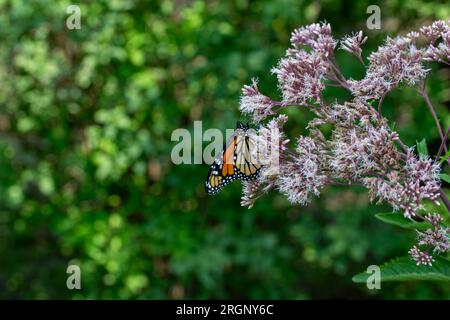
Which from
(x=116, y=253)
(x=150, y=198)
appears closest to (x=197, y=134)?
(x=150, y=198)

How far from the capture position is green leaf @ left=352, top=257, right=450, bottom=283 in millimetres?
1286

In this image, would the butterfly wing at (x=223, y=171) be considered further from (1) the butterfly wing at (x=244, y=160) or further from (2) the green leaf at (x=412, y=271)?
(2) the green leaf at (x=412, y=271)

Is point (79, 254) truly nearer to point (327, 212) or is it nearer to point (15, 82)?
point (15, 82)

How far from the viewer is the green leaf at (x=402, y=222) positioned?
132 cm

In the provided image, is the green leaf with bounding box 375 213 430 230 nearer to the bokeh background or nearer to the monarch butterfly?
the monarch butterfly

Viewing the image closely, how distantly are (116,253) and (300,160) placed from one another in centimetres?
224

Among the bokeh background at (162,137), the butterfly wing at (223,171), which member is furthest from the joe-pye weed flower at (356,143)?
the bokeh background at (162,137)

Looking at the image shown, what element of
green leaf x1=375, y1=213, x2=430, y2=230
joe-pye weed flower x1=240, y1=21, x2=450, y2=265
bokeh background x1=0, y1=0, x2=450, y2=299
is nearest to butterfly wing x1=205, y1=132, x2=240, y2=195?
joe-pye weed flower x1=240, y1=21, x2=450, y2=265

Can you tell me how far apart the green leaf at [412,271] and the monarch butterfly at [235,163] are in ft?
1.68

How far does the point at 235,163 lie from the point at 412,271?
0.83m

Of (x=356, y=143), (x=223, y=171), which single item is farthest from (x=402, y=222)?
(x=223, y=171)

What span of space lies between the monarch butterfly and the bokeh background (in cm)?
101

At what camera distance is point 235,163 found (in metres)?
2.03

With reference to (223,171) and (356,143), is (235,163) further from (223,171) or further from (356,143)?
(356,143)
